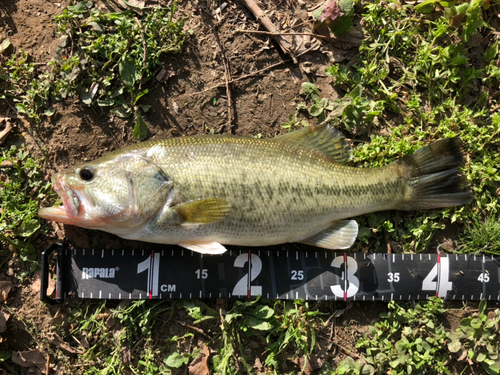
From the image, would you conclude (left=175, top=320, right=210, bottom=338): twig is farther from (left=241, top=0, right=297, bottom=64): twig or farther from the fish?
(left=241, top=0, right=297, bottom=64): twig

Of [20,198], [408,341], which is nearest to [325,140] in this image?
[408,341]

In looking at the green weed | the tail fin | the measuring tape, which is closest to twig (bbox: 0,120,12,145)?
the measuring tape

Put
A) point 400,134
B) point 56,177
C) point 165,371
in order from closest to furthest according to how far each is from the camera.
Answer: point 56,177
point 165,371
point 400,134

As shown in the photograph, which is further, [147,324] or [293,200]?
[147,324]

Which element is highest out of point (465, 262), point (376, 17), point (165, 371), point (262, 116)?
point (376, 17)

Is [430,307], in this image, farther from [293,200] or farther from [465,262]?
[293,200]

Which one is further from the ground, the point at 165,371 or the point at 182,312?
the point at 182,312

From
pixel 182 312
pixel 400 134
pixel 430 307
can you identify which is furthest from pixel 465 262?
pixel 182 312
